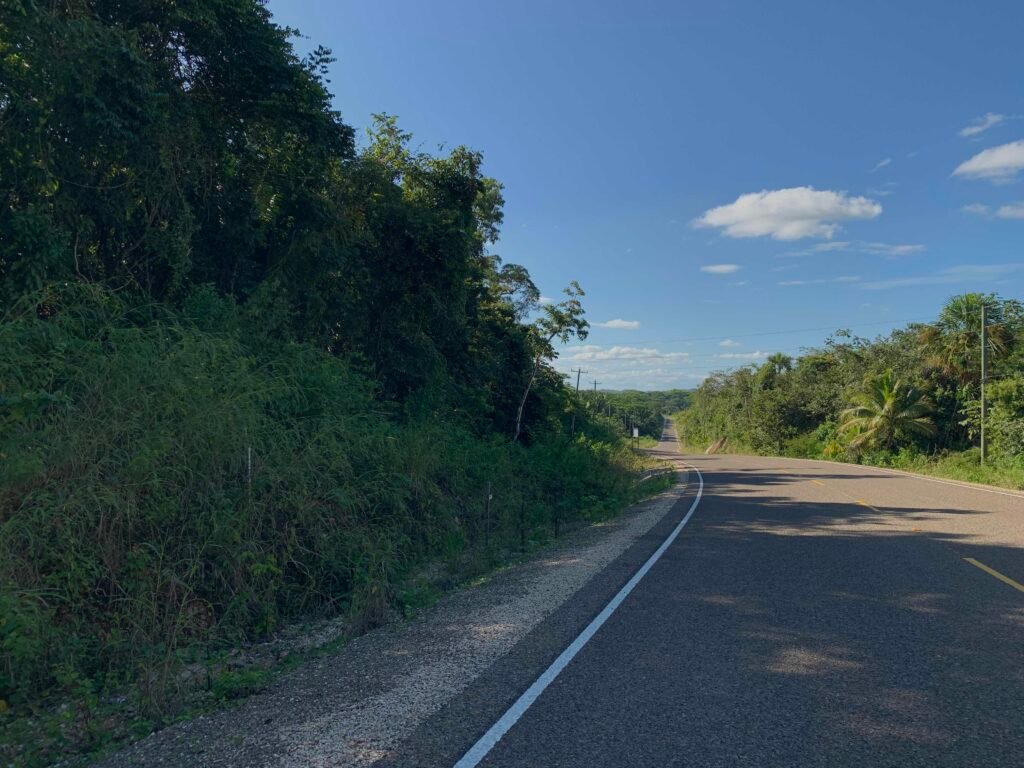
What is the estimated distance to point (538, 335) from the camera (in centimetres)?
2873

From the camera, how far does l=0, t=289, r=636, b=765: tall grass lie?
18.1 feet

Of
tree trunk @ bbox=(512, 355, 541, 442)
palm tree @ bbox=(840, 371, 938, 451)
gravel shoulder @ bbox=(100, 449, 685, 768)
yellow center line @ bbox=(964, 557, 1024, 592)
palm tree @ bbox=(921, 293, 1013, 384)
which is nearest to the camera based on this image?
gravel shoulder @ bbox=(100, 449, 685, 768)

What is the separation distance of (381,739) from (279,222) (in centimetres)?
1178

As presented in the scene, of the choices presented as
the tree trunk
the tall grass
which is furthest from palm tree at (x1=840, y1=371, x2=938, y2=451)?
the tall grass

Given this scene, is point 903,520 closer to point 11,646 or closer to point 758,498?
point 758,498

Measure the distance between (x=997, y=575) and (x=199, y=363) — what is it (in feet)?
32.6

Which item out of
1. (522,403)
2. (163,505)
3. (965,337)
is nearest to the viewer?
(163,505)

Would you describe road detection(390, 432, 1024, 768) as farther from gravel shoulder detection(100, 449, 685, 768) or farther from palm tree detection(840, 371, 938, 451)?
palm tree detection(840, 371, 938, 451)

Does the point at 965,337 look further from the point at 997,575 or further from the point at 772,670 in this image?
the point at 772,670

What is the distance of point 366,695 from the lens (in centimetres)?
477

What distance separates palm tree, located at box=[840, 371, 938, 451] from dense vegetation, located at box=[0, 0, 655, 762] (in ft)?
102

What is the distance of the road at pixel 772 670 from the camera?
3.87 meters


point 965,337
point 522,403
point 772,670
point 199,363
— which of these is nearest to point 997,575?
point 772,670

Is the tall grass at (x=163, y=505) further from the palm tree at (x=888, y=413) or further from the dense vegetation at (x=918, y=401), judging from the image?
the palm tree at (x=888, y=413)
